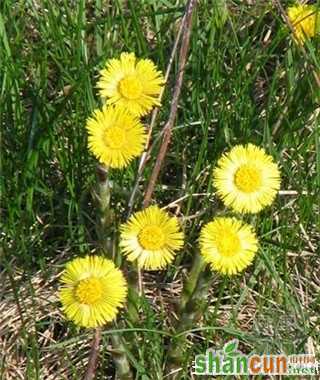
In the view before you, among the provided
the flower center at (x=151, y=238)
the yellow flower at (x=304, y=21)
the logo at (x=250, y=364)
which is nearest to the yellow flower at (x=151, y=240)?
the flower center at (x=151, y=238)

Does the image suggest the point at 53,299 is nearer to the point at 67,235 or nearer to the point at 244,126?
the point at 67,235

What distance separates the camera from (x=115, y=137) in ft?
3.87

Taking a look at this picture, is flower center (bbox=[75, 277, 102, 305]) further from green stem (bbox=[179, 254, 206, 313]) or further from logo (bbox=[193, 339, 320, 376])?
logo (bbox=[193, 339, 320, 376])

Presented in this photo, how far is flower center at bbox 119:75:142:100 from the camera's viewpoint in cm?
125

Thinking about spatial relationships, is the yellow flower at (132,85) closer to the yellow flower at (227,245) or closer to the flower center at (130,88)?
the flower center at (130,88)

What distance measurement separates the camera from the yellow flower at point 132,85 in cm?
125

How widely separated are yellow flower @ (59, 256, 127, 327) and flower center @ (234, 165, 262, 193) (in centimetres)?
24

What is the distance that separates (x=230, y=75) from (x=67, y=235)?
0.48 meters

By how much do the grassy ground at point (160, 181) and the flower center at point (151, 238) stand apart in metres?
0.24

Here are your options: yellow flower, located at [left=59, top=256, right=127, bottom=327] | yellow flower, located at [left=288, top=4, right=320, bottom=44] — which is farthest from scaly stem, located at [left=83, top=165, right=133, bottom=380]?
yellow flower, located at [left=288, top=4, right=320, bottom=44]

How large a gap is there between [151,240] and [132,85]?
0.26m

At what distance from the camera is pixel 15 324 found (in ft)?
4.96

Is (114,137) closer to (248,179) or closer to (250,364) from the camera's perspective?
(248,179)

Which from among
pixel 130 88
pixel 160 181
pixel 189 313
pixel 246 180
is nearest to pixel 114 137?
pixel 130 88
